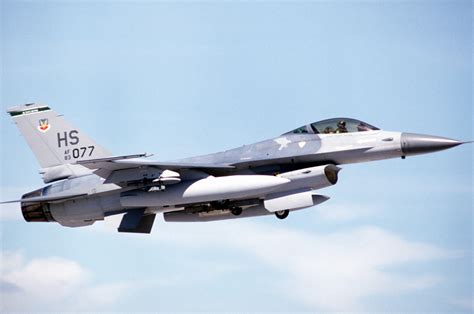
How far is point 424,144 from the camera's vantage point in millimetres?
17984

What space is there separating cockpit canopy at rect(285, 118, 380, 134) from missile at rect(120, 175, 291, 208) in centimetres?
166

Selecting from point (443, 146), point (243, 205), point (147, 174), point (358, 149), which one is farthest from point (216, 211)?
point (443, 146)

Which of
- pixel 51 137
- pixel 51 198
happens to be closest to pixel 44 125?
pixel 51 137

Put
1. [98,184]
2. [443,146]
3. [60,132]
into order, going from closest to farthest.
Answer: [443,146], [98,184], [60,132]

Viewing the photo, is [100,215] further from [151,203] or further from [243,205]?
[243,205]

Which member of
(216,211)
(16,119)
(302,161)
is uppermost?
(16,119)

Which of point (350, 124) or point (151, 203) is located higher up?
point (350, 124)

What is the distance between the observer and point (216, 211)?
19672 mm

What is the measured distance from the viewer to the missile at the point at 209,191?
17578 mm

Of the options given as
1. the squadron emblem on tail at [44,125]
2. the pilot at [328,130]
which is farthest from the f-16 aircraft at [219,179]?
the squadron emblem on tail at [44,125]

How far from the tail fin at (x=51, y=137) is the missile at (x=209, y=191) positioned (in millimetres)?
2486

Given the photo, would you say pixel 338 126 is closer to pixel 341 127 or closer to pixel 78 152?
pixel 341 127

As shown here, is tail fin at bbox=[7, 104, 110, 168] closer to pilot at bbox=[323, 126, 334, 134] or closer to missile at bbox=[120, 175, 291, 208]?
missile at bbox=[120, 175, 291, 208]

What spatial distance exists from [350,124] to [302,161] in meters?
1.42
